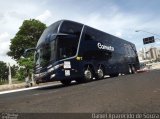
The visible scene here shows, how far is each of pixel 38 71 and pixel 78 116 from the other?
1272 centimetres

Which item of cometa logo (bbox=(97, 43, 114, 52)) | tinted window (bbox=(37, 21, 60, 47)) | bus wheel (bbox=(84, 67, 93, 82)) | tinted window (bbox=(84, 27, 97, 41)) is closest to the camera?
tinted window (bbox=(37, 21, 60, 47))

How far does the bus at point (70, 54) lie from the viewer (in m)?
18.0

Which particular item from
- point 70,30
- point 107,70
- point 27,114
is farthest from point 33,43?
point 27,114

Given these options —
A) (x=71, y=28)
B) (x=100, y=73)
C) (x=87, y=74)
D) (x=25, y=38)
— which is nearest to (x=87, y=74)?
(x=87, y=74)

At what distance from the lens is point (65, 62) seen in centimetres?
1831

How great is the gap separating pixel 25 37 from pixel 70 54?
1549 inches

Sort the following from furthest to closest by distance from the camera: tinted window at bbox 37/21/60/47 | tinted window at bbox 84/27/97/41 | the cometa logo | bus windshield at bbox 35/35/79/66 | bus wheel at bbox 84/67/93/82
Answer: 1. the cometa logo
2. tinted window at bbox 84/27/97/41
3. bus wheel at bbox 84/67/93/82
4. tinted window at bbox 37/21/60/47
5. bus windshield at bbox 35/35/79/66

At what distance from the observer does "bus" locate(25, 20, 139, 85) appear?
1797cm

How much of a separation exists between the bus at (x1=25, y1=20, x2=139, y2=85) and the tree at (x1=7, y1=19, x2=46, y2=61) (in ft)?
112

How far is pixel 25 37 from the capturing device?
56906 mm

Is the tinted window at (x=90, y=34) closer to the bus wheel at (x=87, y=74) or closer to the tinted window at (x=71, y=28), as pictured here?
the tinted window at (x=71, y=28)

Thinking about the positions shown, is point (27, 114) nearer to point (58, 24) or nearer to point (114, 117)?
point (114, 117)

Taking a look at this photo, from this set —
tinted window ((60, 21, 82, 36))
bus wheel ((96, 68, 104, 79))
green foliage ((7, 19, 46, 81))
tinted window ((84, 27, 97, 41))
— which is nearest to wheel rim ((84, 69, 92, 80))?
bus wheel ((96, 68, 104, 79))

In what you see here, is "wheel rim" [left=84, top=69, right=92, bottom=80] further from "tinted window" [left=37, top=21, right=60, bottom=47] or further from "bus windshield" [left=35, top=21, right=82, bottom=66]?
"tinted window" [left=37, top=21, right=60, bottom=47]
